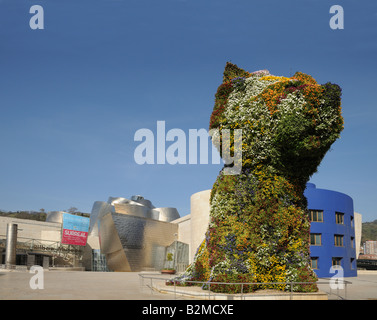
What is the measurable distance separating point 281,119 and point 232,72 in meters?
3.08

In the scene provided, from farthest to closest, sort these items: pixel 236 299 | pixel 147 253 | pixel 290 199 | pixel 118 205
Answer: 1. pixel 118 205
2. pixel 147 253
3. pixel 290 199
4. pixel 236 299

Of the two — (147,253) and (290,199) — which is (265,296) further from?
(147,253)

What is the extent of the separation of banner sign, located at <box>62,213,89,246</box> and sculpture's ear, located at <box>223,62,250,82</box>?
3774cm

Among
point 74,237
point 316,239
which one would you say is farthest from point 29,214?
point 316,239

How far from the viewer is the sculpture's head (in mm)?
12625

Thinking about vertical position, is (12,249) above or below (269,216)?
below

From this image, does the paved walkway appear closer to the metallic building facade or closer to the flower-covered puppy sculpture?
the flower-covered puppy sculpture

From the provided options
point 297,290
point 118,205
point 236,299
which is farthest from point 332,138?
point 118,205

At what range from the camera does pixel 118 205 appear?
57.4 meters

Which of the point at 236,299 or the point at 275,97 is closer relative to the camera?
the point at 236,299

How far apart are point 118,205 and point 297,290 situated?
4686cm

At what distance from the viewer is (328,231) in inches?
1410

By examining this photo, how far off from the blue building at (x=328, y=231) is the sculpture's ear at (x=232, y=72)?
23.2 m

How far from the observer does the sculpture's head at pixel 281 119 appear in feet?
41.4
